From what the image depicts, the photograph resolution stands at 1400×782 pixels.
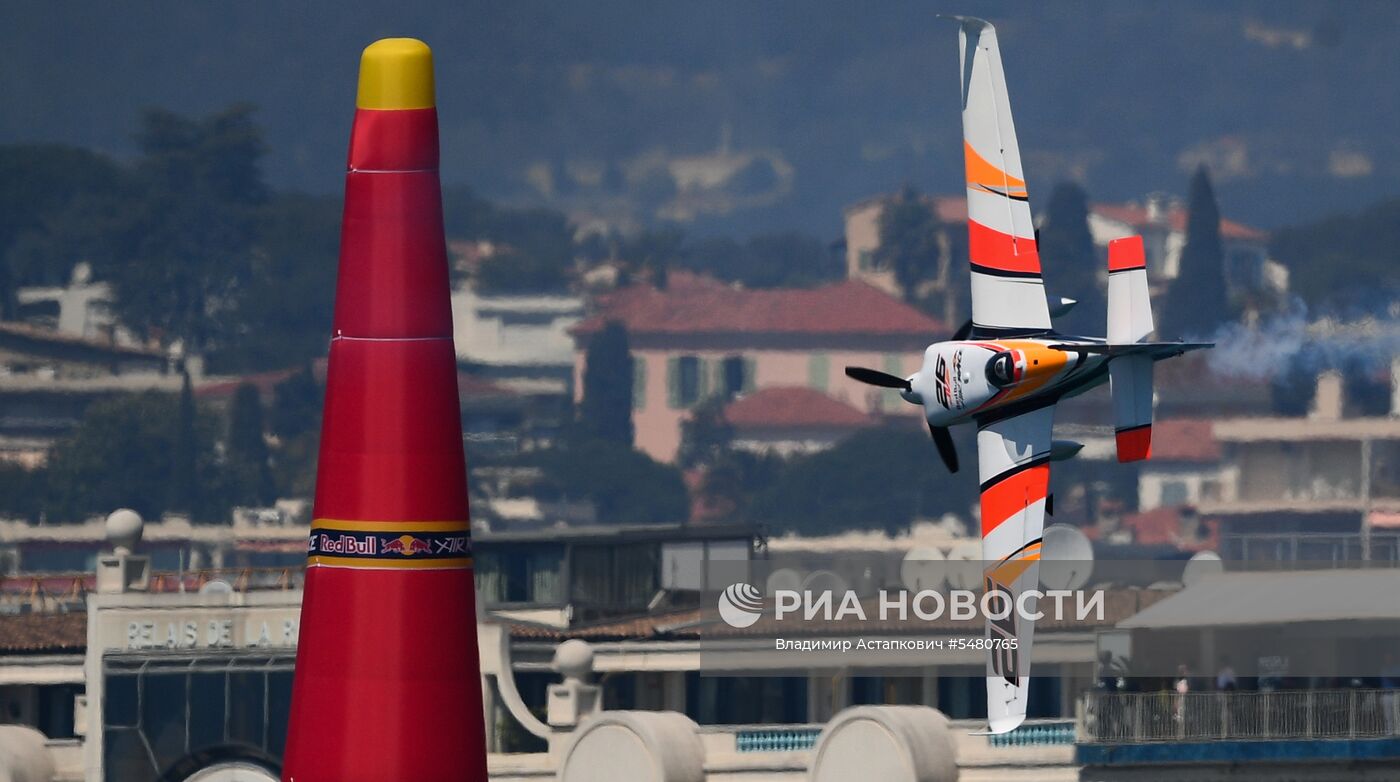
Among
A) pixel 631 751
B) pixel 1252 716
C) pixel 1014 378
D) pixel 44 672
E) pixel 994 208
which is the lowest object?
pixel 631 751

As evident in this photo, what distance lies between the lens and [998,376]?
1617 inches

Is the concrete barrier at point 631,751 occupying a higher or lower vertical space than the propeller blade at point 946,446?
lower

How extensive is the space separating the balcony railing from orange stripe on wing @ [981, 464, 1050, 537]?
1920 centimetres

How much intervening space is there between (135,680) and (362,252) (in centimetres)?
2965

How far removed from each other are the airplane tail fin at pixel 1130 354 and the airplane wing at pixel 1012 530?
3.18 ft

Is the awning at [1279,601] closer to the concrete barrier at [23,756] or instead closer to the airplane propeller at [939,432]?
the airplane propeller at [939,432]

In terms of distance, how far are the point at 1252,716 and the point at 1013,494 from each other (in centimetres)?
2017

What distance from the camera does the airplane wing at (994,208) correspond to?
138 feet

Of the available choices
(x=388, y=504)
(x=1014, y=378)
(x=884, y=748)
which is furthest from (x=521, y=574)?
(x=388, y=504)

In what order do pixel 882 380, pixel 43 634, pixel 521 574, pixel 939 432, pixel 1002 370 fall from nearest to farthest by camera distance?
pixel 1002 370, pixel 939 432, pixel 882 380, pixel 521 574, pixel 43 634

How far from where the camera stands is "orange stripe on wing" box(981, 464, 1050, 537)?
41.3 m

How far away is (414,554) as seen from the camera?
1565 inches

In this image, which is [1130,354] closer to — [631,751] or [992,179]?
[992,179]

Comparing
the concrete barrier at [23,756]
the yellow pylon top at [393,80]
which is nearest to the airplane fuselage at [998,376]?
the yellow pylon top at [393,80]
